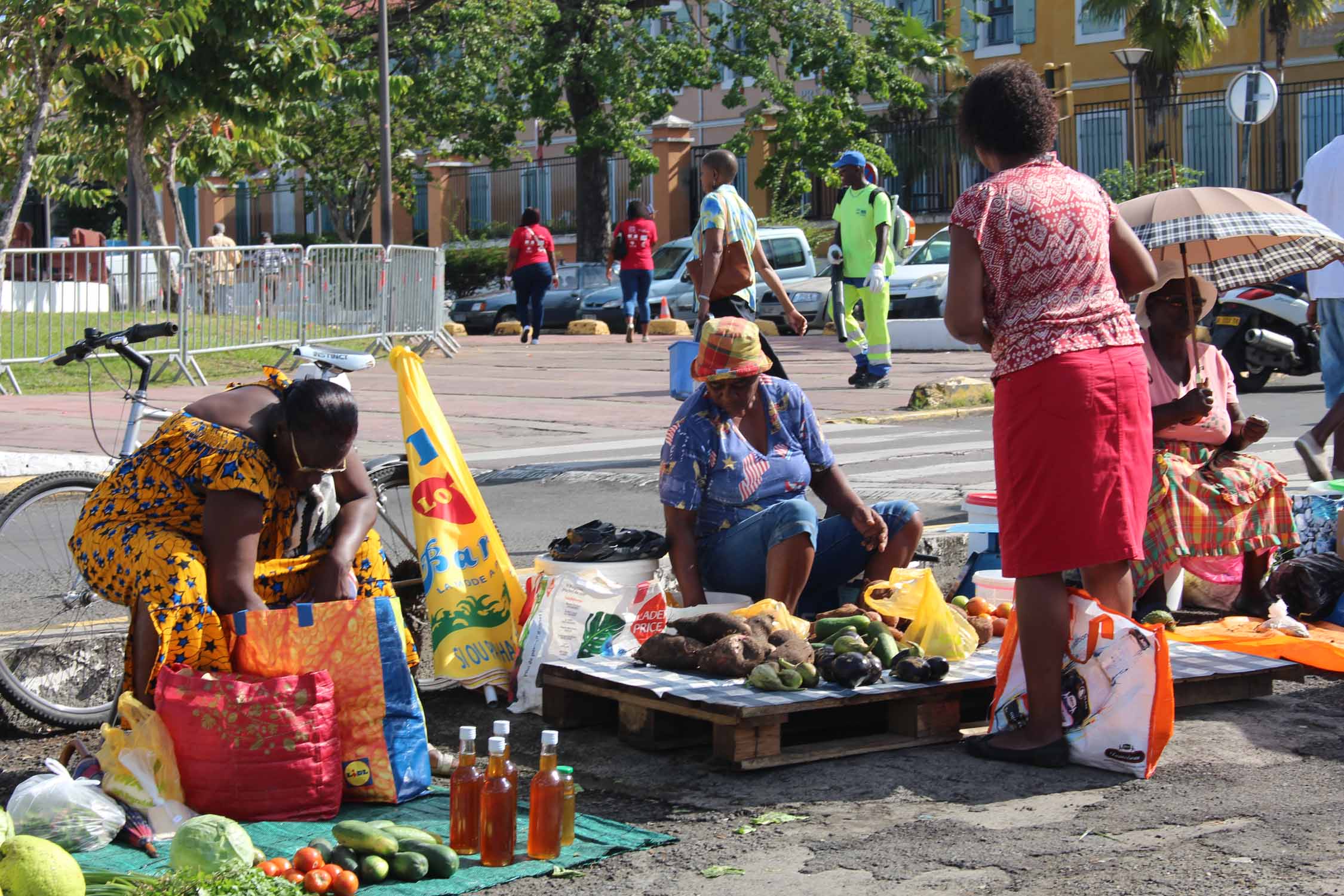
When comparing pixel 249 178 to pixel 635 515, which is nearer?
pixel 635 515

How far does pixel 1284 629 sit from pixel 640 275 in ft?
53.5

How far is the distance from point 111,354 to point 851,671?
13.1 meters

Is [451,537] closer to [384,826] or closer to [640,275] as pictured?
[384,826]

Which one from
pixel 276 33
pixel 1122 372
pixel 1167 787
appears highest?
pixel 276 33

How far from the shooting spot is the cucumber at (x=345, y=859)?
12.5 ft

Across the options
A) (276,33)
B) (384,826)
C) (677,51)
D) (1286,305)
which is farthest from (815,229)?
(384,826)

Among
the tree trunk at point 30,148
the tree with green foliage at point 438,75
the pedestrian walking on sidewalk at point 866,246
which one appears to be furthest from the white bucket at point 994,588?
the tree with green foliage at point 438,75

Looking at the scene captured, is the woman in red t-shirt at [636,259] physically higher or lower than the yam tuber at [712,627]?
higher

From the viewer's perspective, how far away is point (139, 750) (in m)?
4.30

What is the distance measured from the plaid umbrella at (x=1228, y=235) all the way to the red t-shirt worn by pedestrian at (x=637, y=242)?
14481mm

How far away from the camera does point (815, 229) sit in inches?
1287

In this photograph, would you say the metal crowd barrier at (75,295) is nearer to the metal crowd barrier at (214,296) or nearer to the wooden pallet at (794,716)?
the metal crowd barrier at (214,296)

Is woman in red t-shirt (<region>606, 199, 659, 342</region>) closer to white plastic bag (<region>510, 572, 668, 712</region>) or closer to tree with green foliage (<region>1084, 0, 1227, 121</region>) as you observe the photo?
tree with green foliage (<region>1084, 0, 1227, 121</region>)

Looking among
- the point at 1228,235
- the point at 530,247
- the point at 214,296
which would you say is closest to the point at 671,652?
the point at 1228,235
